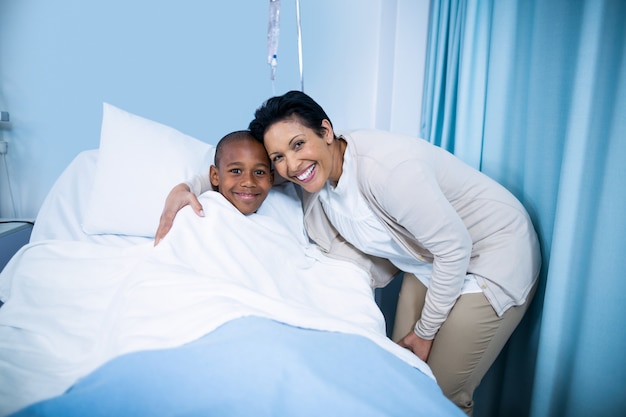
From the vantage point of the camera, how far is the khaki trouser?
1130 millimetres

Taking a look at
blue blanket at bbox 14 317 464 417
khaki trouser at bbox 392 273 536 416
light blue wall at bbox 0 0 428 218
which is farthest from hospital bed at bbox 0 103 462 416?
light blue wall at bbox 0 0 428 218

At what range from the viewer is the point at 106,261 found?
1.07 metres

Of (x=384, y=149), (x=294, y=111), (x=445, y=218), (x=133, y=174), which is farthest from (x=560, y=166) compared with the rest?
(x=133, y=174)

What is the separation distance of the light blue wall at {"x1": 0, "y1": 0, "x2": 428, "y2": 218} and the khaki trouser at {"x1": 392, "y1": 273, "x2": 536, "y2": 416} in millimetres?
1100

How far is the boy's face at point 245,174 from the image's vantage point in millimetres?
1252

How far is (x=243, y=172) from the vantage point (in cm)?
127

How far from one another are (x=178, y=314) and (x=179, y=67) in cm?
141

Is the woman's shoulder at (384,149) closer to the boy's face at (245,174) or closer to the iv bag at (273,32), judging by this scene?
the boy's face at (245,174)

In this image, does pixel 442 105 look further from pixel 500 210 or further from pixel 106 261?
pixel 106 261

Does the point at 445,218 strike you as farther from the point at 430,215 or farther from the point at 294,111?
the point at 294,111

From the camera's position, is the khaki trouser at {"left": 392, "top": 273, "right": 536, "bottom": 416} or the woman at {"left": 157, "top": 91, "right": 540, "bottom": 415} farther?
the khaki trouser at {"left": 392, "top": 273, "right": 536, "bottom": 416}

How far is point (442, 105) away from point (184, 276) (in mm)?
1428

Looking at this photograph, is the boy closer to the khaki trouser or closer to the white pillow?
the white pillow

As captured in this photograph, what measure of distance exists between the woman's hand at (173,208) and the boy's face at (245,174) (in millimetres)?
143
